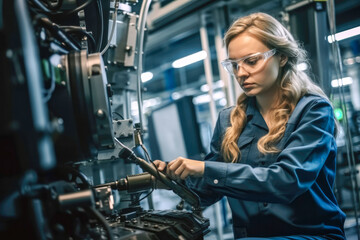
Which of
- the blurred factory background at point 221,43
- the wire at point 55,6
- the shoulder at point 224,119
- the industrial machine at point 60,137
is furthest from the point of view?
the blurred factory background at point 221,43

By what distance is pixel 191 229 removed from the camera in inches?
37.7

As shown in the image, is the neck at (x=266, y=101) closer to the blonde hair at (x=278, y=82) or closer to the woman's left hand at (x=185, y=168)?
the blonde hair at (x=278, y=82)

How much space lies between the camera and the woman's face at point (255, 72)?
52.0 inches

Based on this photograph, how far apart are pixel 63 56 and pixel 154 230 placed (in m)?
0.58

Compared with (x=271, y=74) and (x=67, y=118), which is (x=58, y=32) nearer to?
(x=67, y=118)

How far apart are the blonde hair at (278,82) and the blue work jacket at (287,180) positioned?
4cm

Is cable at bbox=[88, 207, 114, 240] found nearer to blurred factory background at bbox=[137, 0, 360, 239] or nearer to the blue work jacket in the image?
the blue work jacket

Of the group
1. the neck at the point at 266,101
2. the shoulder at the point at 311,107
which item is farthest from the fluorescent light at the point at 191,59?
the shoulder at the point at 311,107

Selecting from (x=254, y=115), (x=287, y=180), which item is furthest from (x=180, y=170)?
(x=254, y=115)

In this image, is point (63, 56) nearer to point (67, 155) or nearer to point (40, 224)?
point (67, 155)

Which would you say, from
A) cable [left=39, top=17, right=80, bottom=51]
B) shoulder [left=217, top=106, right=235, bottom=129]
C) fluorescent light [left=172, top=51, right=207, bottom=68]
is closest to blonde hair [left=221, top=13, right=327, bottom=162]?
shoulder [left=217, top=106, right=235, bottom=129]

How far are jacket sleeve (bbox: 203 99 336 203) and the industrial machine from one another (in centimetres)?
14

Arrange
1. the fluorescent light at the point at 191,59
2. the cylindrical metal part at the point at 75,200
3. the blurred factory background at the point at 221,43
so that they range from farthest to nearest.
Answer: the fluorescent light at the point at 191,59 < the blurred factory background at the point at 221,43 < the cylindrical metal part at the point at 75,200

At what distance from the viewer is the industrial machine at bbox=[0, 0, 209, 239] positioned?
1.83 feet
